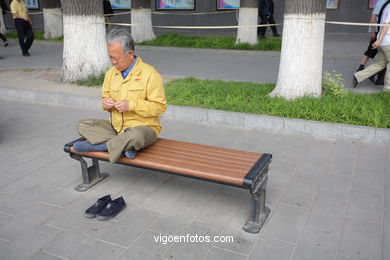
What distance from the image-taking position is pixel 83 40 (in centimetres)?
723

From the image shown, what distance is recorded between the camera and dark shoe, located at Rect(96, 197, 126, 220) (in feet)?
10.3

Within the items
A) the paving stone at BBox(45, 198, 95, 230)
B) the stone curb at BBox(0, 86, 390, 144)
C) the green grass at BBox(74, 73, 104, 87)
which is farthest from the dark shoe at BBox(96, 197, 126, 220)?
the green grass at BBox(74, 73, 104, 87)

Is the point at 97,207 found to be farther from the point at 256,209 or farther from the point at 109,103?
the point at 256,209

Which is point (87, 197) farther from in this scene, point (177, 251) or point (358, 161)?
point (358, 161)

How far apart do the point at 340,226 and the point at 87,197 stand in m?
2.18

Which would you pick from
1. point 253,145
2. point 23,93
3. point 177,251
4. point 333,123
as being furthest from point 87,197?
point 23,93

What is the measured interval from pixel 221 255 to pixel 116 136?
130 cm

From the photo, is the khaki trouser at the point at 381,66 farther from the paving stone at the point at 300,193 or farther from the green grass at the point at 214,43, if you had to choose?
the green grass at the point at 214,43

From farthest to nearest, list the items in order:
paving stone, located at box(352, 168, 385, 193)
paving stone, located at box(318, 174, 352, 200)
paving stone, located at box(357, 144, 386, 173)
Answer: paving stone, located at box(357, 144, 386, 173) < paving stone, located at box(352, 168, 385, 193) < paving stone, located at box(318, 174, 352, 200)

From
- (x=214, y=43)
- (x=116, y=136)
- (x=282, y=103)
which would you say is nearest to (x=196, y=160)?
(x=116, y=136)

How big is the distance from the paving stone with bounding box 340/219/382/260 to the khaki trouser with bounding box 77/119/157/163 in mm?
1726

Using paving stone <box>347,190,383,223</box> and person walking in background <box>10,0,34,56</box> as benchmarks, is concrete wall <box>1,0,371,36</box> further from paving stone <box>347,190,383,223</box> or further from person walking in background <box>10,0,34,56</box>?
paving stone <box>347,190,383,223</box>

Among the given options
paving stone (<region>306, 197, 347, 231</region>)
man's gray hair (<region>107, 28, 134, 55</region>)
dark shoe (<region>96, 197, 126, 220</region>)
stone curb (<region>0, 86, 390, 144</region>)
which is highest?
man's gray hair (<region>107, 28, 134, 55</region>)

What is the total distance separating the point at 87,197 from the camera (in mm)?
3545
